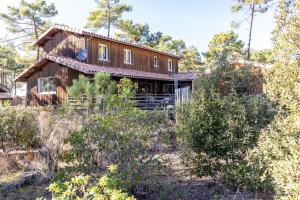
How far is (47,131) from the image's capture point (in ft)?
23.8

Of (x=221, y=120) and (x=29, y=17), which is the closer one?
(x=221, y=120)

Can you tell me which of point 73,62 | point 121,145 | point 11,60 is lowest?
point 121,145

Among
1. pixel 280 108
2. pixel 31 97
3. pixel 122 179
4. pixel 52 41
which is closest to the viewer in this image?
pixel 280 108

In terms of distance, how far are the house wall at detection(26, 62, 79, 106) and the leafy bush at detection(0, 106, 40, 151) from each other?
9.72 m

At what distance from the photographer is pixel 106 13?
32.2 metres

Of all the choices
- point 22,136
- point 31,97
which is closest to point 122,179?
point 22,136

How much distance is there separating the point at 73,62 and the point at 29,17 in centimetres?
1893

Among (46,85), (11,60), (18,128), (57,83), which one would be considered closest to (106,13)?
(11,60)

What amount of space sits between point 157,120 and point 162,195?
1.53 metres

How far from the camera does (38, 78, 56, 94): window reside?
19125mm

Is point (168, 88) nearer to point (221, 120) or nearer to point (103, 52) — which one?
point (103, 52)

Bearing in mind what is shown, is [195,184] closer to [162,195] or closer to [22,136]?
[162,195]

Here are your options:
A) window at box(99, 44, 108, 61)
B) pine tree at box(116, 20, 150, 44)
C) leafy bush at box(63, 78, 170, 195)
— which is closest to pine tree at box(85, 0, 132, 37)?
pine tree at box(116, 20, 150, 44)

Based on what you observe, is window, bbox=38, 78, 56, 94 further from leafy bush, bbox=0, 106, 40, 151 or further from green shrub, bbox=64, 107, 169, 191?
green shrub, bbox=64, 107, 169, 191
